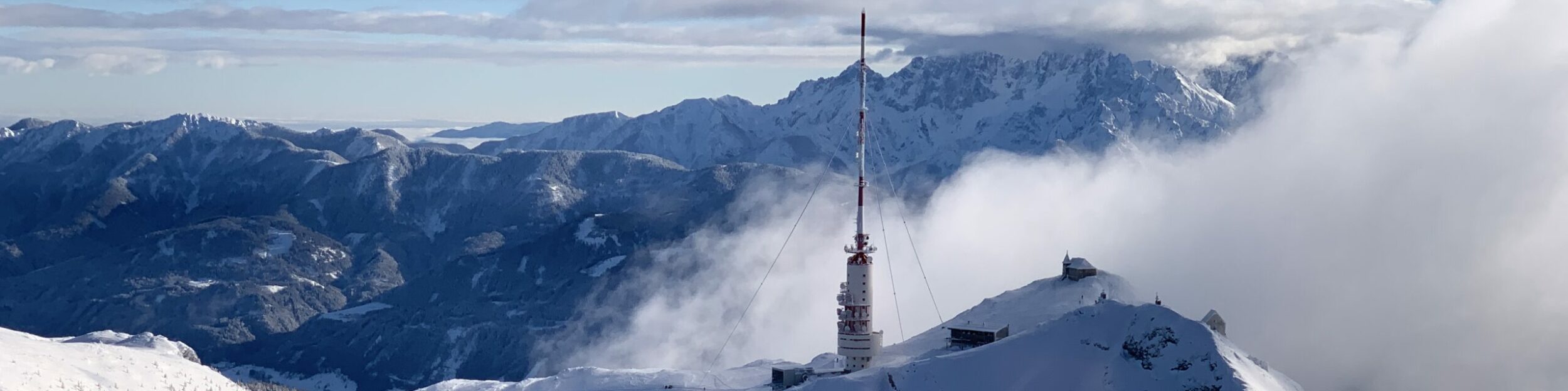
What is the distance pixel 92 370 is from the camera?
427 ft

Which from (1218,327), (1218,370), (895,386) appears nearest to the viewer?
(1218,370)

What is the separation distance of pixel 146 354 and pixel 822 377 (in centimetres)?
6534

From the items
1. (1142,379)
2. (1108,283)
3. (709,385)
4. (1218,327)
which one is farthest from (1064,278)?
(1142,379)

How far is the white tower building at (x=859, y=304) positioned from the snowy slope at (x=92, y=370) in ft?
186

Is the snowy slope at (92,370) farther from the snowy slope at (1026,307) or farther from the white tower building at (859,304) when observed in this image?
the snowy slope at (1026,307)

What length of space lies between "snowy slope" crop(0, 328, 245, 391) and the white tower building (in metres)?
56.7

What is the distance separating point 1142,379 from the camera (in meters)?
124


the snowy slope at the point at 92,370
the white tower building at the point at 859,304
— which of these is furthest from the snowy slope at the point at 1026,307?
the snowy slope at the point at 92,370

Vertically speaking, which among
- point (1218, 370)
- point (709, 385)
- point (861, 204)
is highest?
point (861, 204)

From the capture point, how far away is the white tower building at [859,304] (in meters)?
148

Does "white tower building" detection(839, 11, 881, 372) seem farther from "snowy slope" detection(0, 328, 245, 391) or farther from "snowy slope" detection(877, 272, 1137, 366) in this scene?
"snowy slope" detection(0, 328, 245, 391)

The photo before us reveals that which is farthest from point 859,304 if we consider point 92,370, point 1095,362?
point 92,370

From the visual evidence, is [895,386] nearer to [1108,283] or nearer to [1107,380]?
[1107,380]

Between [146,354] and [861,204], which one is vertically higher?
[861,204]
